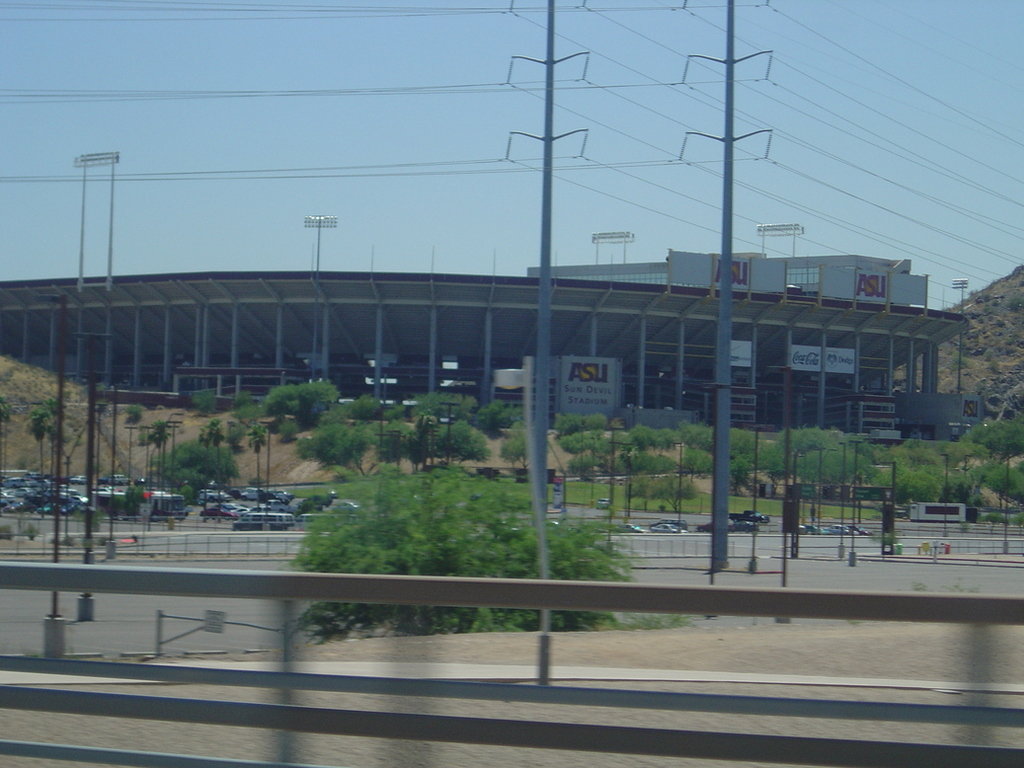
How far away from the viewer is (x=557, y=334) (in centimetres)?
9550

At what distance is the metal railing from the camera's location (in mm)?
3824

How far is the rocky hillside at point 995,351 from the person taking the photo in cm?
15175

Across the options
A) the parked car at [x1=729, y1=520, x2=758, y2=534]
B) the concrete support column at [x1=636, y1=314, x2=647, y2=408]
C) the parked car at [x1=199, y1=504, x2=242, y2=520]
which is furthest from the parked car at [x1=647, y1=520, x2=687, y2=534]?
the concrete support column at [x1=636, y1=314, x2=647, y2=408]

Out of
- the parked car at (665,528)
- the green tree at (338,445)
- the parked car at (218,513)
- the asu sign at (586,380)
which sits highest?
the asu sign at (586,380)

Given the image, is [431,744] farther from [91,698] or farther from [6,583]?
[6,583]

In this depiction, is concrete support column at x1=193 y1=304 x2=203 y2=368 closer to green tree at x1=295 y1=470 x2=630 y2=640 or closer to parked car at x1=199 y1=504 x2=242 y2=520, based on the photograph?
parked car at x1=199 y1=504 x2=242 y2=520

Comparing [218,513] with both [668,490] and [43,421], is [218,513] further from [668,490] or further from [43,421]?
[668,490]

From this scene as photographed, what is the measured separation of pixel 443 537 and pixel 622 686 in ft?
35.8

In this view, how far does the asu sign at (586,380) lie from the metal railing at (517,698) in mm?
77413

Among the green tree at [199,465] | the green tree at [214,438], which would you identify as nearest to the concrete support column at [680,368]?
the green tree at [199,465]

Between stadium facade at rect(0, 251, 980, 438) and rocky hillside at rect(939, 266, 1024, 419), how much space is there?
162 feet

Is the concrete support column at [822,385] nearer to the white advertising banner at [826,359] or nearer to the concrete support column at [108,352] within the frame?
the white advertising banner at [826,359]

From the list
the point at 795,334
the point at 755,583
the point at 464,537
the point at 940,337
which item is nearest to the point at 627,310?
the point at 795,334

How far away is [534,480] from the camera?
903cm
